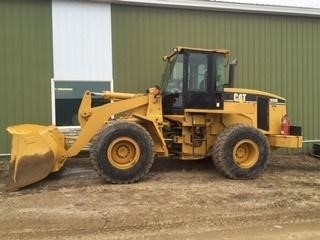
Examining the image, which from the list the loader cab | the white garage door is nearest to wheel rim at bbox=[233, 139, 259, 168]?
the loader cab

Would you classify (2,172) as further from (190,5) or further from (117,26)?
(190,5)

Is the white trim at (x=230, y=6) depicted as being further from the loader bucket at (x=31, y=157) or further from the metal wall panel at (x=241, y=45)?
the loader bucket at (x=31, y=157)

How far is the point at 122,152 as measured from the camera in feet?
33.4

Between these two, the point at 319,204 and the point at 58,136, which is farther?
the point at 58,136

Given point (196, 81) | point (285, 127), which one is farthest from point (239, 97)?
point (285, 127)

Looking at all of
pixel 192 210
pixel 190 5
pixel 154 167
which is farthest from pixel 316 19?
pixel 192 210

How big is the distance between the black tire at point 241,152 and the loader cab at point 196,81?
692 millimetres

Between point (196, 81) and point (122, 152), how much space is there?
224 centimetres

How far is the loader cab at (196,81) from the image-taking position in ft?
35.7

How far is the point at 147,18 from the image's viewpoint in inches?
546

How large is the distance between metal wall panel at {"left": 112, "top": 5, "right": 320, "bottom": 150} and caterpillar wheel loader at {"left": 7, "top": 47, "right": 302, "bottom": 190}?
8.18ft

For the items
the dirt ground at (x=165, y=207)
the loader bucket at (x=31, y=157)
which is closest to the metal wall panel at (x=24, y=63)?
the dirt ground at (x=165, y=207)

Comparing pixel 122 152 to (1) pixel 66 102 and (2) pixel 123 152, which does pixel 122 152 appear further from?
(1) pixel 66 102

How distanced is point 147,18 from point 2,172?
18.1ft
